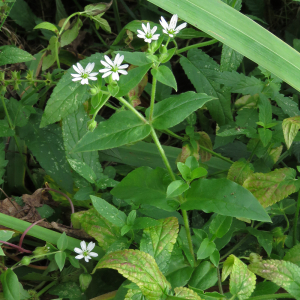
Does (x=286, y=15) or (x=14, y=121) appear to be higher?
(x=286, y=15)

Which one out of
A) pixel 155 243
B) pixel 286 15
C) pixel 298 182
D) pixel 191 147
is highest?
pixel 286 15

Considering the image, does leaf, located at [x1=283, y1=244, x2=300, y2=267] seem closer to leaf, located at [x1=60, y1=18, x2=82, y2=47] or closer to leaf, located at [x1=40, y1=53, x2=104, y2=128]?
leaf, located at [x1=40, y1=53, x2=104, y2=128]

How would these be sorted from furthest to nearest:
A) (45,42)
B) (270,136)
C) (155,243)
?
1. (45,42)
2. (270,136)
3. (155,243)

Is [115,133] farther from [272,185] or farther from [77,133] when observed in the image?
[272,185]

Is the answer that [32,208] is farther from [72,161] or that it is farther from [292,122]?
[292,122]

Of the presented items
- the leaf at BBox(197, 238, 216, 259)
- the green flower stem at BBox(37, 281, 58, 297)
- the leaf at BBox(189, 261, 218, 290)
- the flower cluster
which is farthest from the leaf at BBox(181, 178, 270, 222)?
the green flower stem at BBox(37, 281, 58, 297)

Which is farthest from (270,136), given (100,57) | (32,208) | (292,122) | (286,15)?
(286,15)

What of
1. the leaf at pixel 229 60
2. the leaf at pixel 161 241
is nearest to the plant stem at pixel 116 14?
the leaf at pixel 229 60
